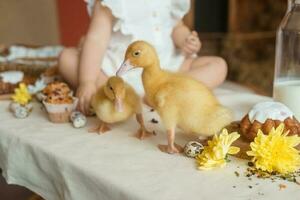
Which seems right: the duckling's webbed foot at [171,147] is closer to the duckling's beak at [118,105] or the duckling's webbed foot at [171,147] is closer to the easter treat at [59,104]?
the duckling's beak at [118,105]

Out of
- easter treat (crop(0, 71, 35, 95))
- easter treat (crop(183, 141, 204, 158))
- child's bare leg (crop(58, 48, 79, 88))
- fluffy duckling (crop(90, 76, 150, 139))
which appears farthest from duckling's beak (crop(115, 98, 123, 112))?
easter treat (crop(0, 71, 35, 95))

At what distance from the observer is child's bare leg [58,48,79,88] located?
0.86m

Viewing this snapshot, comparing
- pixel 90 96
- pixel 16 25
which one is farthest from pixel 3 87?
pixel 16 25

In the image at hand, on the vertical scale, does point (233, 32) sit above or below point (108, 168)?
below

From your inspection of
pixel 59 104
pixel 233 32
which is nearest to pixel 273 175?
pixel 59 104

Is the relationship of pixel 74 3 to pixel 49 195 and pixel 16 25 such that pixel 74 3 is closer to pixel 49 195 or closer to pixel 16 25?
pixel 16 25

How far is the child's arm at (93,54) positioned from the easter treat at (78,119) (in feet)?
0.16

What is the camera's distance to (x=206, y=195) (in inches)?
18.1

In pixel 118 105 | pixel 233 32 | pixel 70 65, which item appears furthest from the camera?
pixel 233 32

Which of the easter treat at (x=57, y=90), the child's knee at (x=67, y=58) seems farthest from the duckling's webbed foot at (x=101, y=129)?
the child's knee at (x=67, y=58)

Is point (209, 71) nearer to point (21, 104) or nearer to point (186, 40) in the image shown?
point (186, 40)

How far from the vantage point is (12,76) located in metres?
0.94

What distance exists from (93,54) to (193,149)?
0.35 meters

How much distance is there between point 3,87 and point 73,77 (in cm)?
17
